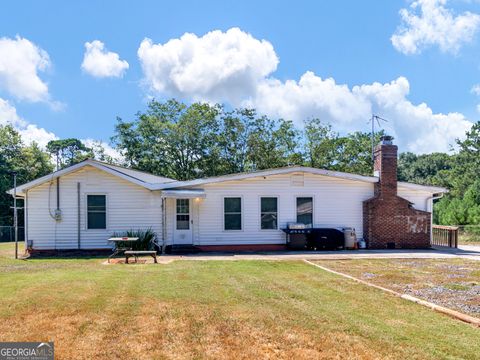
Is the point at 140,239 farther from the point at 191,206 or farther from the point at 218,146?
the point at 218,146

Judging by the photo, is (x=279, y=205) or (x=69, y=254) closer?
(x=69, y=254)

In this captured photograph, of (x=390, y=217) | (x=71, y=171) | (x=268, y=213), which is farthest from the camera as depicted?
(x=390, y=217)

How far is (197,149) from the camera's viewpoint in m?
33.8

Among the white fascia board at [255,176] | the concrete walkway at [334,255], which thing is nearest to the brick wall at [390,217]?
the white fascia board at [255,176]

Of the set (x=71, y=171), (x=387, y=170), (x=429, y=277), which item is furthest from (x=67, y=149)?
(x=429, y=277)

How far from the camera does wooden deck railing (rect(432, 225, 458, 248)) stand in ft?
54.0

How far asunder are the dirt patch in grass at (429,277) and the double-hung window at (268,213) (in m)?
3.75

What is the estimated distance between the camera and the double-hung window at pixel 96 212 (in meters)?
14.3

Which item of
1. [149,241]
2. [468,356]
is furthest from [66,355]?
[149,241]

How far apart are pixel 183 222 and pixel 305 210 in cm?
466

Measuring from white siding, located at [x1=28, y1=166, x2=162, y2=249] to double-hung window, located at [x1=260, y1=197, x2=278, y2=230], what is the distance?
3.81 meters

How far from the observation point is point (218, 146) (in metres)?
33.8

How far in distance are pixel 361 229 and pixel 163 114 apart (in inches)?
976

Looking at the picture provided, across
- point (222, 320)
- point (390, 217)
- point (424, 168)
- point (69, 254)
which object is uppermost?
point (424, 168)
